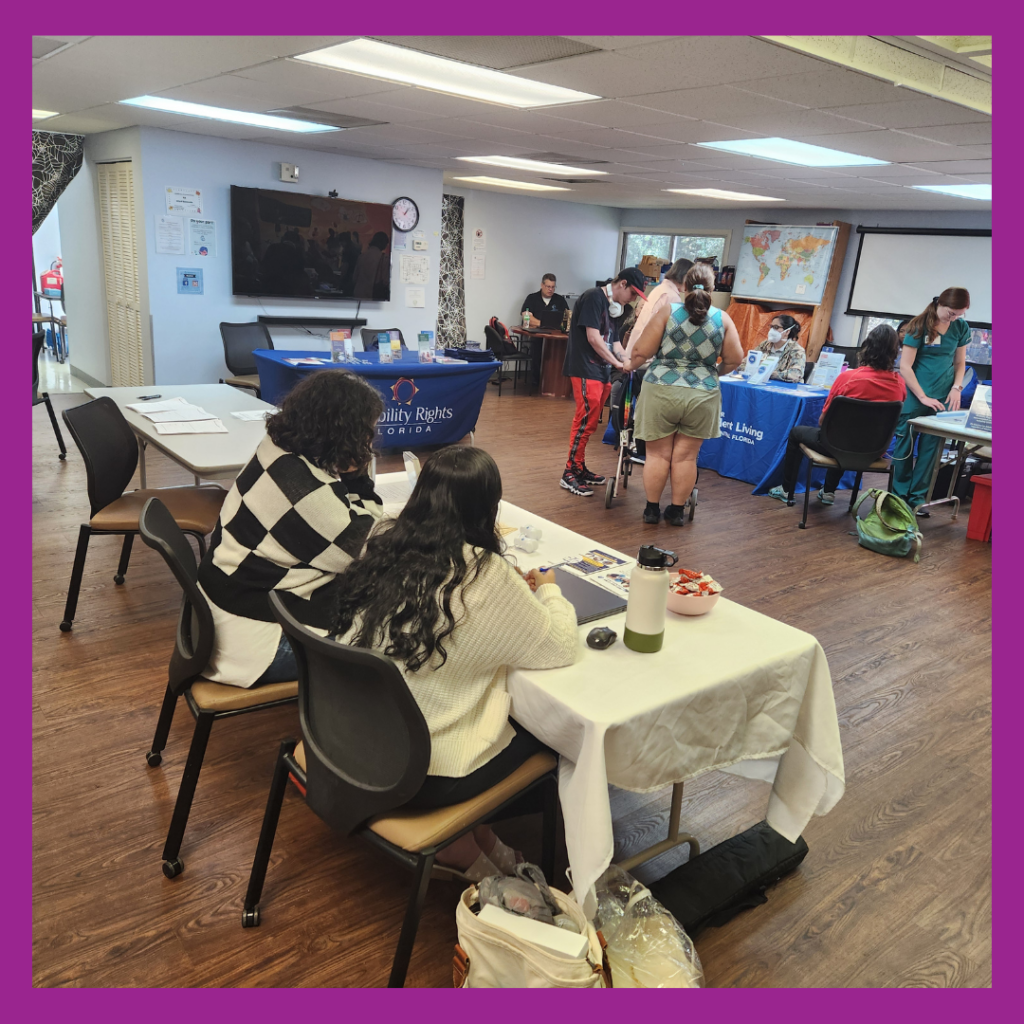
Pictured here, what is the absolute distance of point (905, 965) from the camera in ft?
6.16

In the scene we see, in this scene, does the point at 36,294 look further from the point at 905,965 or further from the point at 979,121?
the point at 905,965

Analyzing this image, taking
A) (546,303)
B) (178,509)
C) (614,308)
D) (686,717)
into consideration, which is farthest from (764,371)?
(686,717)

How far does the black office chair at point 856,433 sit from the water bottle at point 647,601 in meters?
3.59

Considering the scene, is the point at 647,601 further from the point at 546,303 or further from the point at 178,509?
the point at 546,303

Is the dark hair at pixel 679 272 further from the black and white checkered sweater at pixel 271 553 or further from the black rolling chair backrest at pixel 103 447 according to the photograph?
the black and white checkered sweater at pixel 271 553

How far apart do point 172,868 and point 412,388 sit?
4247 millimetres

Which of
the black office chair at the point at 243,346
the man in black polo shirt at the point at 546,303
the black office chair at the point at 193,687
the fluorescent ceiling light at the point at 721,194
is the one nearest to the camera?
the black office chair at the point at 193,687

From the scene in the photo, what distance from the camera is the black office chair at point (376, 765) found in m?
1.46

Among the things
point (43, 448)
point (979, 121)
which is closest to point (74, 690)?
point (43, 448)

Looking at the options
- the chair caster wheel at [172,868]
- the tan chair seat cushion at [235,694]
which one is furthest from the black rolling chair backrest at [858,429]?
the chair caster wheel at [172,868]

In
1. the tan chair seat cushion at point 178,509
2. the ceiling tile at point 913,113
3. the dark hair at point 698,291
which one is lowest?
the tan chair seat cushion at point 178,509

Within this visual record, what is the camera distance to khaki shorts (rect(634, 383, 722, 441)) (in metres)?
4.64

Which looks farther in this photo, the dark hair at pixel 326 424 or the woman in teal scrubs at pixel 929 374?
the woman in teal scrubs at pixel 929 374

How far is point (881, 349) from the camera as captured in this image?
494 centimetres
